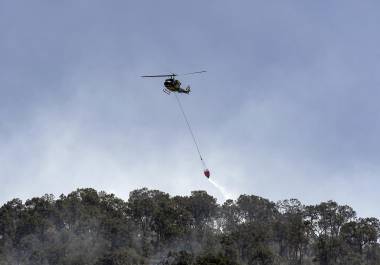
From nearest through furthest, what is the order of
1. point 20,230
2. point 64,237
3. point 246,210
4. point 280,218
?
point 64,237 < point 20,230 < point 280,218 < point 246,210

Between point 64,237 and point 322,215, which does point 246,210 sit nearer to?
point 322,215

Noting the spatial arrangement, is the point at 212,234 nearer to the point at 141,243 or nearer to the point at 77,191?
the point at 141,243

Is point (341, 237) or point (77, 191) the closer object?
point (341, 237)

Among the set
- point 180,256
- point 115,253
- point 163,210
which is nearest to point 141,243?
point 163,210

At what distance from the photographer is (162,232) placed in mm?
137000

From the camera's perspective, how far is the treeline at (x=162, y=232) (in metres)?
123

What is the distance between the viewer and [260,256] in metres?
116

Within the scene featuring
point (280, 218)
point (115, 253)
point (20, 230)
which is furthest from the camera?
point (280, 218)

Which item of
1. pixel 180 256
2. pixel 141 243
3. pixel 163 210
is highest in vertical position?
pixel 163 210

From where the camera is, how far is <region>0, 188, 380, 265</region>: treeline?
12256 cm

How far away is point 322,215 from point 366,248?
12.4 metres

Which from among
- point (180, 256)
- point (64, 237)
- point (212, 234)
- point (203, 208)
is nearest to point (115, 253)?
point (180, 256)

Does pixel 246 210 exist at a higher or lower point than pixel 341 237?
higher

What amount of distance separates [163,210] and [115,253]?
30.5 m
